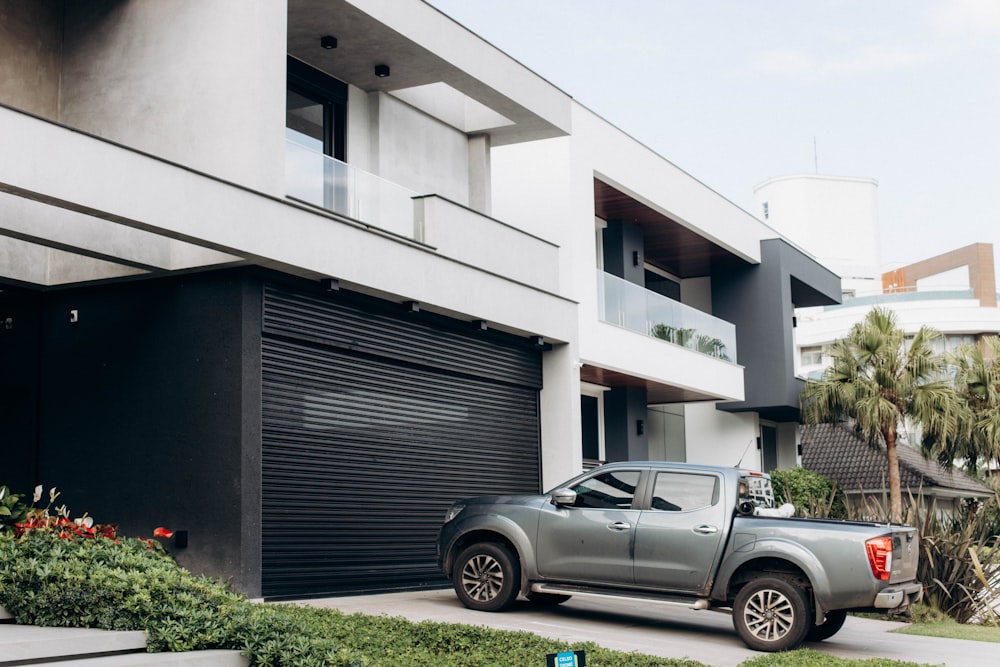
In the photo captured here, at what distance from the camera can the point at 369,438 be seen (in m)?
15.3

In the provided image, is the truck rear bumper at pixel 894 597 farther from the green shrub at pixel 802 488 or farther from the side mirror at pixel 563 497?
the green shrub at pixel 802 488

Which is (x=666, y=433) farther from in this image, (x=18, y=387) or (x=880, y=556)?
(x=18, y=387)

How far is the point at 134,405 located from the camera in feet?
44.1

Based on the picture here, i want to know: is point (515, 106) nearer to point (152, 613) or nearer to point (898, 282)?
point (152, 613)

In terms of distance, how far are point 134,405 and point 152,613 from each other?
5.31 metres

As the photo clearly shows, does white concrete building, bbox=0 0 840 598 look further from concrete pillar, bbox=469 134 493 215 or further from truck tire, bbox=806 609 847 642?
truck tire, bbox=806 609 847 642

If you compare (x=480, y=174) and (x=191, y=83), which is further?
(x=480, y=174)

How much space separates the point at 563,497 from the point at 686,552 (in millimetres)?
1445

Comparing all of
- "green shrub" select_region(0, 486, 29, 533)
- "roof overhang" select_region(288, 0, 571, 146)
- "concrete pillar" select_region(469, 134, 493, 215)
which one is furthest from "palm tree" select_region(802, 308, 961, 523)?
"green shrub" select_region(0, 486, 29, 533)

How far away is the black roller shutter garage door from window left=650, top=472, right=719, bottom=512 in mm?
4163

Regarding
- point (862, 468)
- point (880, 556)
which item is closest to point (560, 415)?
point (880, 556)

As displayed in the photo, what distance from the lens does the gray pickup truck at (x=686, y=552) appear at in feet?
37.8

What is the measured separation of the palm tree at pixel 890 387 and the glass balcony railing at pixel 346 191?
1454 centimetres

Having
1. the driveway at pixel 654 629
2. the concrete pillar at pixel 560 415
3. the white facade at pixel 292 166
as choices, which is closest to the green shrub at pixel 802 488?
the white facade at pixel 292 166
